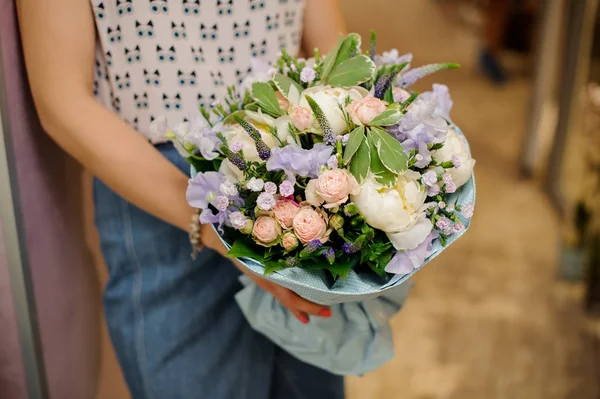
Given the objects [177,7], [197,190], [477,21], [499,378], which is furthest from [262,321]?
[477,21]

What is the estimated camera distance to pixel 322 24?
108cm

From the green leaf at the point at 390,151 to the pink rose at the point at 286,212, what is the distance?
112 millimetres

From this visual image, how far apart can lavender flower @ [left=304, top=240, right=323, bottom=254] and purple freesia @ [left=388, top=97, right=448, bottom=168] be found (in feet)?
0.49

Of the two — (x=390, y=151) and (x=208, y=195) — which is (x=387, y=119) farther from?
(x=208, y=195)

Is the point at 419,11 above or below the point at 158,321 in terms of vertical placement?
below

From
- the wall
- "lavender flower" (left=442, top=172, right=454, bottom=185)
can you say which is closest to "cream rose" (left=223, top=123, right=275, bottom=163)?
"lavender flower" (left=442, top=172, right=454, bottom=185)

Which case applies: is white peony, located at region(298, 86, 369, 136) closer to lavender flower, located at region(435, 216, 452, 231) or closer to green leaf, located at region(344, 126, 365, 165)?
green leaf, located at region(344, 126, 365, 165)

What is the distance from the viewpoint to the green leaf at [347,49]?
83cm

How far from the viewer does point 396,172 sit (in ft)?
2.27

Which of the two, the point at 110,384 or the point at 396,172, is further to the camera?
the point at 110,384

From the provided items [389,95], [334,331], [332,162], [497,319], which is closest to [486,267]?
[497,319]

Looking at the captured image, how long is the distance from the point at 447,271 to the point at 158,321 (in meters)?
1.57

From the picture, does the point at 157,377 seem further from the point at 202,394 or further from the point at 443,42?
the point at 443,42

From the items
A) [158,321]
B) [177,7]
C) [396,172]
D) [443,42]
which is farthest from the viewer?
[443,42]
